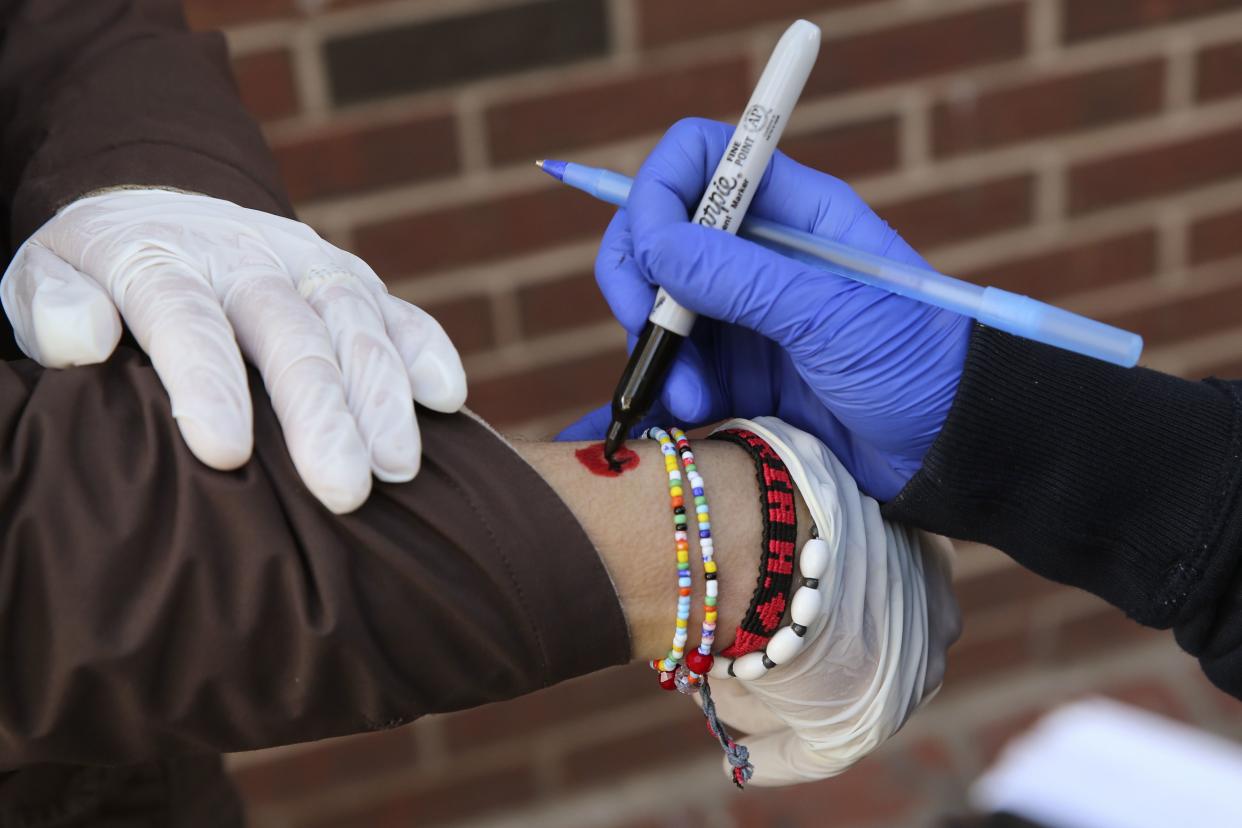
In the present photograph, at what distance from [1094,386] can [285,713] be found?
1.91 ft

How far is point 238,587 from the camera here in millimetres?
661

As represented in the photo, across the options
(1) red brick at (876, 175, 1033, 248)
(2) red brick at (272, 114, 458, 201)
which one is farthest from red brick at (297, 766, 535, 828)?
(1) red brick at (876, 175, 1033, 248)

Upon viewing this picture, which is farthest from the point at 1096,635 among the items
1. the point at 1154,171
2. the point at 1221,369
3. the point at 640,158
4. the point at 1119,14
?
the point at 640,158

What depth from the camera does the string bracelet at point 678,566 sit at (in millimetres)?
779

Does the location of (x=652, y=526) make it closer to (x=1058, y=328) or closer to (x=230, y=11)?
(x=1058, y=328)

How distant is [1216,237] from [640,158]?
0.89m

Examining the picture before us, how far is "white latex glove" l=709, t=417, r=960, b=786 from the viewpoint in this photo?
0.83m

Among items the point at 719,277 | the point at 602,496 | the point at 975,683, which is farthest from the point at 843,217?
the point at 975,683

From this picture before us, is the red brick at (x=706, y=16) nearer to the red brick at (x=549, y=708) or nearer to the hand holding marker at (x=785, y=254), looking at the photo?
the hand holding marker at (x=785, y=254)

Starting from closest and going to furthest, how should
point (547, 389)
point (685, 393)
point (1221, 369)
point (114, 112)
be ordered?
point (685, 393)
point (114, 112)
point (547, 389)
point (1221, 369)

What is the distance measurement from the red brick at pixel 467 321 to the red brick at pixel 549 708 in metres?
0.49

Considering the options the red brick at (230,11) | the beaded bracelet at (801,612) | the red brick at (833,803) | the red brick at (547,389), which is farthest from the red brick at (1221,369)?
the red brick at (230,11)

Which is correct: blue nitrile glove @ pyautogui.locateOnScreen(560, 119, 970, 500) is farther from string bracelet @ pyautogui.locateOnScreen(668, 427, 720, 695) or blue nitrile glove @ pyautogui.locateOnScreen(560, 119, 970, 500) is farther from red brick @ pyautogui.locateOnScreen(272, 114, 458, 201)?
red brick @ pyautogui.locateOnScreen(272, 114, 458, 201)

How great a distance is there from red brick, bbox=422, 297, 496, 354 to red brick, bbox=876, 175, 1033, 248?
0.55 m
